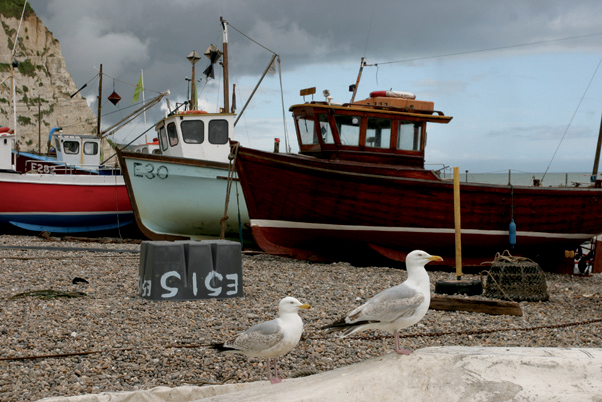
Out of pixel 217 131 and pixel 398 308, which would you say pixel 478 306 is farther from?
pixel 217 131

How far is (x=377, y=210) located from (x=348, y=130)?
65.8 inches

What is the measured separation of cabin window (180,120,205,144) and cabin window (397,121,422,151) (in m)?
5.92

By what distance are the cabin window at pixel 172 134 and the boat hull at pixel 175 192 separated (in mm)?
1514

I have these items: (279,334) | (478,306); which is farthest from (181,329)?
(478,306)

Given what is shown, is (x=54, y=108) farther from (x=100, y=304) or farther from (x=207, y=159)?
(x=100, y=304)

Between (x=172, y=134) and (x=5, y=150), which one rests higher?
(x=172, y=134)

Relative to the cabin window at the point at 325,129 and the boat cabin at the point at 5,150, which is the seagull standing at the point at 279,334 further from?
the boat cabin at the point at 5,150

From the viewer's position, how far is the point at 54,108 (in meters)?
62.8

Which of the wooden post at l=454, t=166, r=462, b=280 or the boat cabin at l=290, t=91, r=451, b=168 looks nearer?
the wooden post at l=454, t=166, r=462, b=280

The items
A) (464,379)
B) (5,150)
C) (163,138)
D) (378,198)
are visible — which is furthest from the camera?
(5,150)

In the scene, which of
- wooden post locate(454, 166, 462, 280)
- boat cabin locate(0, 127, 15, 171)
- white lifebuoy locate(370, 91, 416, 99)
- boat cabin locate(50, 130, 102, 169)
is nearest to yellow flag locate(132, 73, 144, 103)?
boat cabin locate(50, 130, 102, 169)

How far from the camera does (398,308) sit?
350 cm

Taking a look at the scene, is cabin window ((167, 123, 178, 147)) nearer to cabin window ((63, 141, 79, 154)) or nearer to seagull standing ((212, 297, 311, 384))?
cabin window ((63, 141, 79, 154))

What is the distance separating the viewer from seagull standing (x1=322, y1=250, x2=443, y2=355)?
11.5 ft
